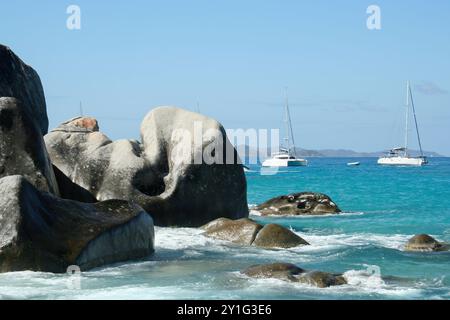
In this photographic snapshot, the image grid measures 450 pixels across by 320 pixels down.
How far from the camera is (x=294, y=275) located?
14289 mm

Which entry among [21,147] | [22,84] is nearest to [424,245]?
[21,147]

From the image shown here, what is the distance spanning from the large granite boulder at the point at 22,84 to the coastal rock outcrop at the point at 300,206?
9.88 metres

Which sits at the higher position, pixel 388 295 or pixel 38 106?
pixel 38 106

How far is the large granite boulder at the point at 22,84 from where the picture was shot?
77.1ft

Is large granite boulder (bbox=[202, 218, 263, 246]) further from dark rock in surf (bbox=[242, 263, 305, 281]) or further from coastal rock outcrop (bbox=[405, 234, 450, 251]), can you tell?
dark rock in surf (bbox=[242, 263, 305, 281])

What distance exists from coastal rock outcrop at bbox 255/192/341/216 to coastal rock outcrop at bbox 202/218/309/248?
1023cm

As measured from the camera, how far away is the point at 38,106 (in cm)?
2581

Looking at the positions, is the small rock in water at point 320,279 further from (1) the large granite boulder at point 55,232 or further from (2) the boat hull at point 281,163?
(2) the boat hull at point 281,163

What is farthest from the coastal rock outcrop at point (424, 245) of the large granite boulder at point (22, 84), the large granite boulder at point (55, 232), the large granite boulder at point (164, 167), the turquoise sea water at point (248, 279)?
the large granite boulder at point (22, 84)

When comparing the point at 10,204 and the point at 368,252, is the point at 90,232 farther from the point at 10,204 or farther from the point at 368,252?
the point at 368,252

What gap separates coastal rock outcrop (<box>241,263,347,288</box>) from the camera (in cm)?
1382
